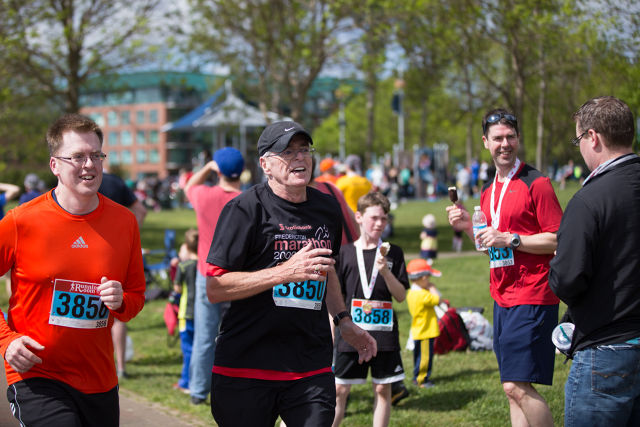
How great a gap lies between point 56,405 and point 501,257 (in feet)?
9.15

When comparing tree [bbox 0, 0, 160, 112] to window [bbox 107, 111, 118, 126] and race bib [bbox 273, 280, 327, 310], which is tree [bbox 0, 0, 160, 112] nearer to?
race bib [bbox 273, 280, 327, 310]

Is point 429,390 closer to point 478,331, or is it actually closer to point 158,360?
point 478,331

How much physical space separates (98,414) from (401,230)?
21.1 m

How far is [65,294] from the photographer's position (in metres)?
3.62

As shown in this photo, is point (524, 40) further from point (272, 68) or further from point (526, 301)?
point (526, 301)

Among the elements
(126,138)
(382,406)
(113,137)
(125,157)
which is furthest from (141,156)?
(382,406)

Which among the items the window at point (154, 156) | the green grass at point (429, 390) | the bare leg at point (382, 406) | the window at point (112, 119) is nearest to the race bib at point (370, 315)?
the bare leg at point (382, 406)

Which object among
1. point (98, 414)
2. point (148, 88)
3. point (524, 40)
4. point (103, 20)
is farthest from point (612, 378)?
point (148, 88)

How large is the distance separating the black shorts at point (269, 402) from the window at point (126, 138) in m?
117

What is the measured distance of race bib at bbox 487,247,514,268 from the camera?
4.79 meters

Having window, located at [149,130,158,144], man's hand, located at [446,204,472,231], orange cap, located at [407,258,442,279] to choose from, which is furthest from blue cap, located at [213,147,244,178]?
window, located at [149,130,158,144]

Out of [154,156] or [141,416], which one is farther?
[154,156]

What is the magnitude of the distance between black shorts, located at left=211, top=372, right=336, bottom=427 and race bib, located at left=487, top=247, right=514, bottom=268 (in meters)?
1.61

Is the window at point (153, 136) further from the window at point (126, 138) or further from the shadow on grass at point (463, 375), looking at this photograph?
the shadow on grass at point (463, 375)
